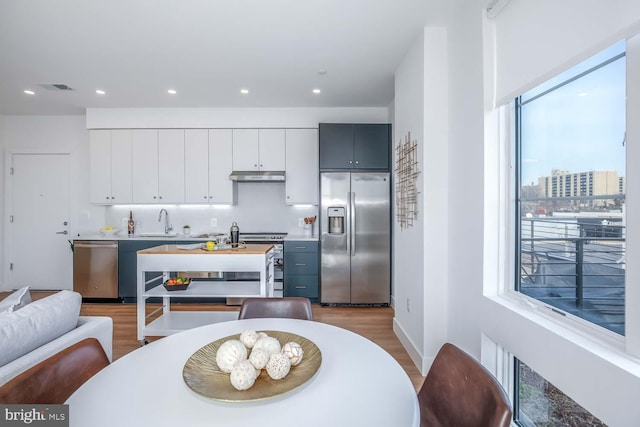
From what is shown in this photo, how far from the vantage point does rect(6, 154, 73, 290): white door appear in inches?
188

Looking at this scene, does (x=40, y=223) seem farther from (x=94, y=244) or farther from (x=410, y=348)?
(x=410, y=348)

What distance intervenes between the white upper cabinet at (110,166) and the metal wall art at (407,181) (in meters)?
3.84

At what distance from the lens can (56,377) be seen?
1068mm

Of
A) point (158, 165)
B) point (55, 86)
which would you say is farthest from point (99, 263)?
point (55, 86)

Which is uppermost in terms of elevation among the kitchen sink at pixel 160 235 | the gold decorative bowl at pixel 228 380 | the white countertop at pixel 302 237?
the kitchen sink at pixel 160 235

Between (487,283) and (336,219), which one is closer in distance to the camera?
(487,283)

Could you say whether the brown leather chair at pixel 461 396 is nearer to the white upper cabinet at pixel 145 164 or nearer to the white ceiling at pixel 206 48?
the white ceiling at pixel 206 48

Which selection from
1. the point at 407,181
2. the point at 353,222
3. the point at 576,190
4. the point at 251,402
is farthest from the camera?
the point at 353,222

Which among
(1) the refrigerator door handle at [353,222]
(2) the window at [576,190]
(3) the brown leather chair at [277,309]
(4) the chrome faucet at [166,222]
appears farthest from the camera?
(4) the chrome faucet at [166,222]

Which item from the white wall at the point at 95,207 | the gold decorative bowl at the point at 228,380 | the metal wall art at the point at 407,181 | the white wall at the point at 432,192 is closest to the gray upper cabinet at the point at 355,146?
the metal wall art at the point at 407,181

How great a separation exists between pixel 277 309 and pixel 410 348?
155 cm

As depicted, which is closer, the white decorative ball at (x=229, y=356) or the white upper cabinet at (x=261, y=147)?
the white decorative ball at (x=229, y=356)

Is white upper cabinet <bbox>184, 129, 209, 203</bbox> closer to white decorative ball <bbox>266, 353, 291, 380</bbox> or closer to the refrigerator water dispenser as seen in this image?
the refrigerator water dispenser

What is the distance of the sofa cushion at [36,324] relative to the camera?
132 centimetres
